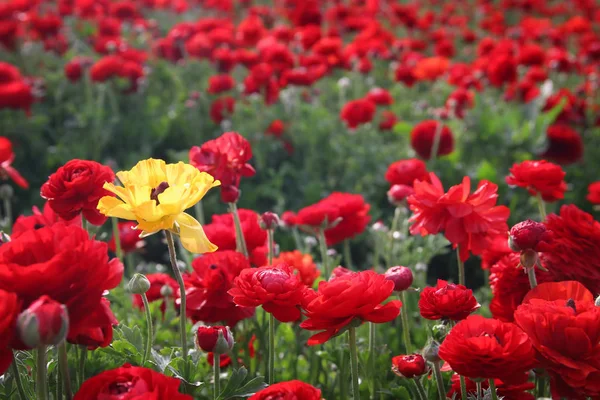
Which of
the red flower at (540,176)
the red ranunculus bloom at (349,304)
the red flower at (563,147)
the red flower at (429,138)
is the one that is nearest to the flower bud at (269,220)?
the red ranunculus bloom at (349,304)

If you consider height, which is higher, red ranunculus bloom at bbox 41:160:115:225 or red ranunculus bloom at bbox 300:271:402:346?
red ranunculus bloom at bbox 41:160:115:225

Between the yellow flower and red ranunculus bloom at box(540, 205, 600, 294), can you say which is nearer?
the yellow flower

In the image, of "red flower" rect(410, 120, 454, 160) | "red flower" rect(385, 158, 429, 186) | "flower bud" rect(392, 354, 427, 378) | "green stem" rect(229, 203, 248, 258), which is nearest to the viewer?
"flower bud" rect(392, 354, 427, 378)

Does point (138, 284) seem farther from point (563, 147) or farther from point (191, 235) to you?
point (563, 147)

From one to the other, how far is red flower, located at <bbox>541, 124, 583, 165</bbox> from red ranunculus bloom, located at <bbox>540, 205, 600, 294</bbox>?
2.29 metres

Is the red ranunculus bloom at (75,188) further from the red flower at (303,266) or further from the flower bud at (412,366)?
the flower bud at (412,366)

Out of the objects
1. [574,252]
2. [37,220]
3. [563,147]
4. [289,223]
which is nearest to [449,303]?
[574,252]

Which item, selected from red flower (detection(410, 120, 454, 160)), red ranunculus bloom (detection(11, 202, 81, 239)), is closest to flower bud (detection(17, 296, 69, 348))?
red ranunculus bloom (detection(11, 202, 81, 239))

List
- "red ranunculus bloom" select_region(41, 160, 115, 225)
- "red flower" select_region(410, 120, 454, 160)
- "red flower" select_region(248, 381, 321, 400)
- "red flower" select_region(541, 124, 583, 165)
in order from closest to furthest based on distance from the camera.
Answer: "red flower" select_region(248, 381, 321, 400) → "red ranunculus bloom" select_region(41, 160, 115, 225) → "red flower" select_region(410, 120, 454, 160) → "red flower" select_region(541, 124, 583, 165)

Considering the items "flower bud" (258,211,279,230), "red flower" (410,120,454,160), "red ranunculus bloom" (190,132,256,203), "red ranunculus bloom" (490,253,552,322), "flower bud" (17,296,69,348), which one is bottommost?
"red flower" (410,120,454,160)

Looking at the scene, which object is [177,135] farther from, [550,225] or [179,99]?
[550,225]

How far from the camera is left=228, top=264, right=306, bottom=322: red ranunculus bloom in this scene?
3.71 ft

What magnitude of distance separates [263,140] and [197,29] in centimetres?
113

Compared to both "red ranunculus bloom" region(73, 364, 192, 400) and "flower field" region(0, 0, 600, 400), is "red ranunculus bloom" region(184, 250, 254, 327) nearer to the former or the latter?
"flower field" region(0, 0, 600, 400)
